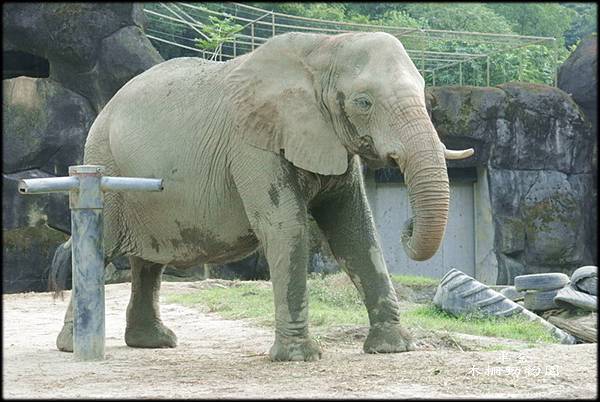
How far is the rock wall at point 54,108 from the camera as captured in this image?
58.8 feet

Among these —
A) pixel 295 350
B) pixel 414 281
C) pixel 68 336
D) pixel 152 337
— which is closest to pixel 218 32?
pixel 414 281

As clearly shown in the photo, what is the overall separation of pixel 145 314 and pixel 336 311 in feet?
11.3

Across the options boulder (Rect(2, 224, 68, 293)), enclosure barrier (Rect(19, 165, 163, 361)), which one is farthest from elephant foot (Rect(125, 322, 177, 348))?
boulder (Rect(2, 224, 68, 293))

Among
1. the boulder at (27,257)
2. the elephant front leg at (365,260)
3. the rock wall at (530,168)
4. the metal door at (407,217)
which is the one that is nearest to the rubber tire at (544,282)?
the elephant front leg at (365,260)

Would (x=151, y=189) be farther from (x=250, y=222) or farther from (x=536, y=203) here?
(x=536, y=203)

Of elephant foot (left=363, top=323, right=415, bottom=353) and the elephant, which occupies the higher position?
the elephant

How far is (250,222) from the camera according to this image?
290 inches

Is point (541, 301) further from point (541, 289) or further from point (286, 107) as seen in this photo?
point (286, 107)

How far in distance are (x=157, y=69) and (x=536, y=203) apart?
15.6m

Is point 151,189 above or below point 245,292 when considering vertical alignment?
above

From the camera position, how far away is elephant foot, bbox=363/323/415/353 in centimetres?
744

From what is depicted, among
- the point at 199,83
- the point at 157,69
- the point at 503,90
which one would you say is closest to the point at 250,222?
the point at 199,83

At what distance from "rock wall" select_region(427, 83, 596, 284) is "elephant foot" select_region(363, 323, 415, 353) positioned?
14.8m

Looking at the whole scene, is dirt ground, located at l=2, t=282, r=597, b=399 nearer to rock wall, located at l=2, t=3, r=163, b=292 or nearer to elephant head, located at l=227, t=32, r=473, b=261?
elephant head, located at l=227, t=32, r=473, b=261
